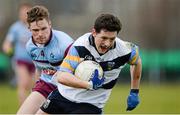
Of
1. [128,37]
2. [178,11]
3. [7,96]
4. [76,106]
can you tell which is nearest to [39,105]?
[76,106]

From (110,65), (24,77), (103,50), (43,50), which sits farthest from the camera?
(24,77)

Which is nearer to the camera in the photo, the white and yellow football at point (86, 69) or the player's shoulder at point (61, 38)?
the white and yellow football at point (86, 69)

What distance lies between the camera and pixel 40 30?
10.1 metres

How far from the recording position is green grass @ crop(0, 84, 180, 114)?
17.3 metres

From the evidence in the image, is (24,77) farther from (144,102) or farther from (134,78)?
(134,78)

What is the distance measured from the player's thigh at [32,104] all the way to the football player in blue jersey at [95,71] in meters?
0.30

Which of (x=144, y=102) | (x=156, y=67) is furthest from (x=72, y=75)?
A: (x=156, y=67)

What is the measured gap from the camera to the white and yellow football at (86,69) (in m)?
9.20

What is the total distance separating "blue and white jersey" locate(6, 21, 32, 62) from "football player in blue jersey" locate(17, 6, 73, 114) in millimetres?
5747

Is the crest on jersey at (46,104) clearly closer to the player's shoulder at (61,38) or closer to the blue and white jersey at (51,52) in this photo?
the blue and white jersey at (51,52)

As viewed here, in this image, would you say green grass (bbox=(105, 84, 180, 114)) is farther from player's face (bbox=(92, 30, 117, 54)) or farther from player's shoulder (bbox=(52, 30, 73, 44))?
player's face (bbox=(92, 30, 117, 54))

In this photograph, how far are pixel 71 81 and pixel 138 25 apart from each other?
80.3ft

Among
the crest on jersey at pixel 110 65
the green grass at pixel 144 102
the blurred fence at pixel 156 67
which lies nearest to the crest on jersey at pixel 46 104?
the crest on jersey at pixel 110 65

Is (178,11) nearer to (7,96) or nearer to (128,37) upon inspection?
(128,37)
